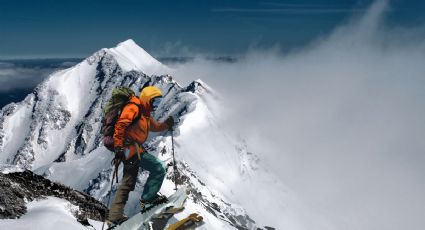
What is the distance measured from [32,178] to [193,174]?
179 metres

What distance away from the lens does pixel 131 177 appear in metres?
16.5

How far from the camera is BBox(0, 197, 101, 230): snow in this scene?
638 inches

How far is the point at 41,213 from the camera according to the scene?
58.0 feet

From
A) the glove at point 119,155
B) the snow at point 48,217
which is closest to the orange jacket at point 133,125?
the glove at point 119,155

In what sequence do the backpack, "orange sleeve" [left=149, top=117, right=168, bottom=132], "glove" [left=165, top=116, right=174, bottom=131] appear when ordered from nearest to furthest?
the backpack → "orange sleeve" [left=149, top=117, right=168, bottom=132] → "glove" [left=165, top=116, right=174, bottom=131]

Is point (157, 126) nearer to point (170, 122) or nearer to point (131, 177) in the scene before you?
point (170, 122)

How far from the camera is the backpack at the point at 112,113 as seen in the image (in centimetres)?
1605

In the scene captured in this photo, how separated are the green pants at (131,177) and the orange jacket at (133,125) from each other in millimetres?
351

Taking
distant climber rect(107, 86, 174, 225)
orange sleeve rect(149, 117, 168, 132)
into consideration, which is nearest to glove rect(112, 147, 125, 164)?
distant climber rect(107, 86, 174, 225)

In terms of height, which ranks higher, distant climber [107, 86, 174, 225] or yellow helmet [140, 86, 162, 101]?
yellow helmet [140, 86, 162, 101]

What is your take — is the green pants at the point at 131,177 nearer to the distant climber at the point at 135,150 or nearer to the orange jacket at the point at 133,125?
the distant climber at the point at 135,150

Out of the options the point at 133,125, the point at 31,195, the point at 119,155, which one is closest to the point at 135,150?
the point at 119,155

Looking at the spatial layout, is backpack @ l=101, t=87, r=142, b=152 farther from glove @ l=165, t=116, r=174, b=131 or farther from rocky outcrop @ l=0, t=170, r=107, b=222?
rocky outcrop @ l=0, t=170, r=107, b=222

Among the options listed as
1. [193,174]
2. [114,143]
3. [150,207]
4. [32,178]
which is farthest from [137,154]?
[193,174]
